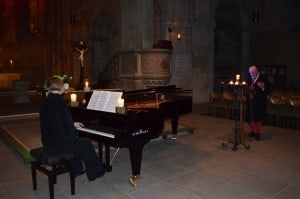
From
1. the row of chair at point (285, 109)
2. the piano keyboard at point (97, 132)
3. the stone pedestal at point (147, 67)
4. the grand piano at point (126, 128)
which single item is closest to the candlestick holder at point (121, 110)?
the grand piano at point (126, 128)

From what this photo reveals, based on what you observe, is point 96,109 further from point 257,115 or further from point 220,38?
point 220,38

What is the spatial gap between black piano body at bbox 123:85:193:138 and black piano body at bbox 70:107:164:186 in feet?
4.50

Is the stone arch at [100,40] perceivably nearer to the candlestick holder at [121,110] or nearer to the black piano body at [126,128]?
the black piano body at [126,128]

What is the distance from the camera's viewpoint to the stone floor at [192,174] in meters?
4.32

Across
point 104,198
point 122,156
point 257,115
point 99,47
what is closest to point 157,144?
point 122,156

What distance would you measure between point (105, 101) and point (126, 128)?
2.06 feet

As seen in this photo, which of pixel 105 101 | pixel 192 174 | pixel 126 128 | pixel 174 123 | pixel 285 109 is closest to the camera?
Result: pixel 126 128

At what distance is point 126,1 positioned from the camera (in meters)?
12.4

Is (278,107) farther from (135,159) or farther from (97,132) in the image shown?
(97,132)

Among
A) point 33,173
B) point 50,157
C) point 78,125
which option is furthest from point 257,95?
point 33,173

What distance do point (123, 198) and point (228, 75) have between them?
45.0ft

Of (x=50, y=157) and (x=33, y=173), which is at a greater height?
(x=50, y=157)

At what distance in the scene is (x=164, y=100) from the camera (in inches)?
268

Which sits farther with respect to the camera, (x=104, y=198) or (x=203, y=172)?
(x=203, y=172)
